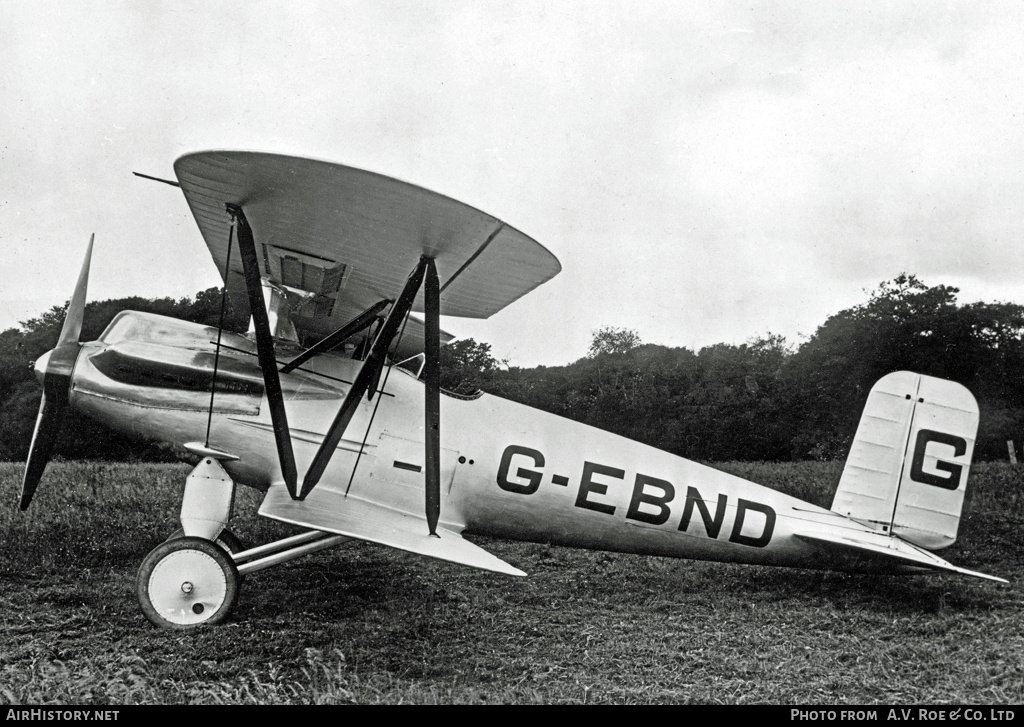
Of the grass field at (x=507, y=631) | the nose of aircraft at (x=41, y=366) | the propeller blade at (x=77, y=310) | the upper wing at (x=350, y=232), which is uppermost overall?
the upper wing at (x=350, y=232)

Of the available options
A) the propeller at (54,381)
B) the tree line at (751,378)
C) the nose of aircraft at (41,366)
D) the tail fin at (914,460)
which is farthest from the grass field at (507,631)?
the tree line at (751,378)

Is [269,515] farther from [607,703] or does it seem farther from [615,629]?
[615,629]

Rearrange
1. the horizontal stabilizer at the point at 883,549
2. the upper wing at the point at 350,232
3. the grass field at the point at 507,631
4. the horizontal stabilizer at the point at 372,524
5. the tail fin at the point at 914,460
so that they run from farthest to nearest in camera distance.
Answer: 1. the tail fin at the point at 914,460
2. the horizontal stabilizer at the point at 883,549
3. the horizontal stabilizer at the point at 372,524
4. the upper wing at the point at 350,232
5. the grass field at the point at 507,631

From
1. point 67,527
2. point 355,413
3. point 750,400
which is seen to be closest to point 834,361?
point 750,400

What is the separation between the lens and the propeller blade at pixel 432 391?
4.03 metres

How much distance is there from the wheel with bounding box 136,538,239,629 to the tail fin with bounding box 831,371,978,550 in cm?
426

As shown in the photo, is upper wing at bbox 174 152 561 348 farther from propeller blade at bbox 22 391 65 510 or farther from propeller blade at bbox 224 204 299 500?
propeller blade at bbox 22 391 65 510

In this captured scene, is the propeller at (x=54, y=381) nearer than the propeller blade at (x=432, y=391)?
No

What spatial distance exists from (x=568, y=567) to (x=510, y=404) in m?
2.24

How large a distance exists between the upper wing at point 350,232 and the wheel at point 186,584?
1585 millimetres

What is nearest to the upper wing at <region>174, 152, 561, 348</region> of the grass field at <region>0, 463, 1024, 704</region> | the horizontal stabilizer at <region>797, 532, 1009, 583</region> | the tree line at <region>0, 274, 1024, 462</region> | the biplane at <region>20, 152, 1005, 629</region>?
the biplane at <region>20, 152, 1005, 629</region>

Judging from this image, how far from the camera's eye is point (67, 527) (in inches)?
255

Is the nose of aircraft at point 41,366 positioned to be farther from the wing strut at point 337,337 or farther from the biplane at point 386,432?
the wing strut at point 337,337

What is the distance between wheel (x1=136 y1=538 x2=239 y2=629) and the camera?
380cm
